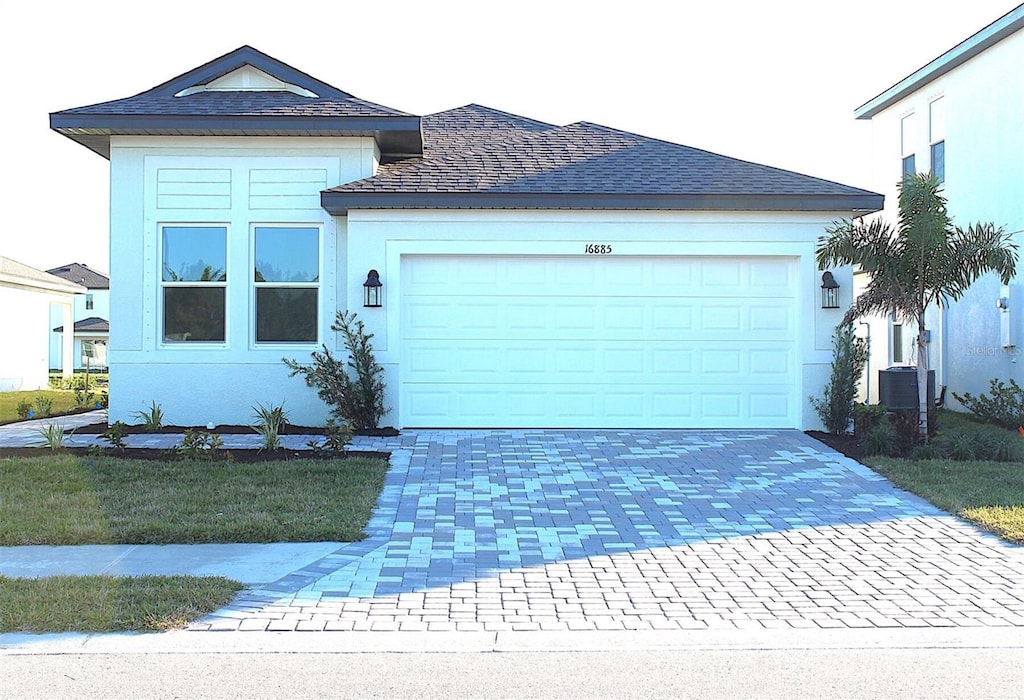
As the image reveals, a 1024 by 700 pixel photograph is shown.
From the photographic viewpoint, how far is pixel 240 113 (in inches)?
559

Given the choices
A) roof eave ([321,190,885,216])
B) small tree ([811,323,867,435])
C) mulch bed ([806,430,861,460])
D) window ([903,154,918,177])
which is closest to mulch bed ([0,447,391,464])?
roof eave ([321,190,885,216])

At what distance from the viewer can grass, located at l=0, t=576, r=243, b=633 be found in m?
5.95

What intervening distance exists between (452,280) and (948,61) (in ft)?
34.1

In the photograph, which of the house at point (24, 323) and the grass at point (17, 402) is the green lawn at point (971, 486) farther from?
the house at point (24, 323)

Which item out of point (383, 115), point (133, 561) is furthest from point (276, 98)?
point (133, 561)

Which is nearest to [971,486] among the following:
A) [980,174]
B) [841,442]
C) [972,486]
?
[972,486]

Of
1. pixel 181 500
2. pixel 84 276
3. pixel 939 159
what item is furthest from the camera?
pixel 84 276

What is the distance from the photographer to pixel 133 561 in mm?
7434

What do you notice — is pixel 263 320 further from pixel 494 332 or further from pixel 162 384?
pixel 494 332

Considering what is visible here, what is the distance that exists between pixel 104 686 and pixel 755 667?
3.27 m

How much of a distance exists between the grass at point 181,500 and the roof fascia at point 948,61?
12.4 m

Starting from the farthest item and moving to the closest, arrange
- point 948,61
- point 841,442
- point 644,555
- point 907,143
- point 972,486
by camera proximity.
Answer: point 907,143, point 948,61, point 841,442, point 972,486, point 644,555

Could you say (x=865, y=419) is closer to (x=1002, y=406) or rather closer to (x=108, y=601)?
(x=1002, y=406)

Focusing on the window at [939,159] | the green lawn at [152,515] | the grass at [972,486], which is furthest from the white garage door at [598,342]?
the window at [939,159]
